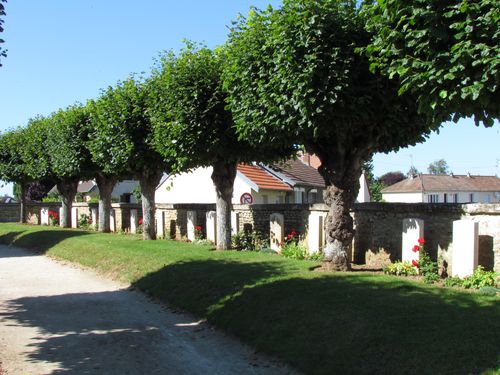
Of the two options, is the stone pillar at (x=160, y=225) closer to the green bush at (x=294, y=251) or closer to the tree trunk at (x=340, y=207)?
the green bush at (x=294, y=251)

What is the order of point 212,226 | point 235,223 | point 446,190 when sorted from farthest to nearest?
point 446,190 < point 212,226 < point 235,223

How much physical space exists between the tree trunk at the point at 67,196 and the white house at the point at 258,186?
5.46m

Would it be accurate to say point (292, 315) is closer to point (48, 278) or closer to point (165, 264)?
point (165, 264)

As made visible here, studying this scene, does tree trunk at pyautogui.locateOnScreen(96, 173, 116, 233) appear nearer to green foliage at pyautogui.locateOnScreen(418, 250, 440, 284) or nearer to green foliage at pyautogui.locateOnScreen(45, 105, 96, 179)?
green foliage at pyautogui.locateOnScreen(45, 105, 96, 179)

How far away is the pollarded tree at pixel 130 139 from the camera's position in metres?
17.9

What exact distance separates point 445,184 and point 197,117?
63347 millimetres

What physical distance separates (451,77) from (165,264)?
30.8ft

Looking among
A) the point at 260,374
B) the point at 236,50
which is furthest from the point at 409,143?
the point at 260,374

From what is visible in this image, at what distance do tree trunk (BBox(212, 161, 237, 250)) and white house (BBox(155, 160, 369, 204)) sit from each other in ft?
31.1

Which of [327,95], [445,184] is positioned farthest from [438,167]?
[327,95]

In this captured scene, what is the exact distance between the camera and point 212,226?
18.2 metres

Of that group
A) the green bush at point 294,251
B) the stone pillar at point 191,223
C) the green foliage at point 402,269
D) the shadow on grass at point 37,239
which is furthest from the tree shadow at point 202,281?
the shadow on grass at point 37,239

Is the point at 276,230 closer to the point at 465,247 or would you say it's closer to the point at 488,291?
the point at 465,247

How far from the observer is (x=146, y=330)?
8.48 m
